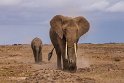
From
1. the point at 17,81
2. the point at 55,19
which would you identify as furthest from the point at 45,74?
the point at 55,19

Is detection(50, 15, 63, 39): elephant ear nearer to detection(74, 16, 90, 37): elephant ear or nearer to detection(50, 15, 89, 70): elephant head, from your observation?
detection(50, 15, 89, 70): elephant head

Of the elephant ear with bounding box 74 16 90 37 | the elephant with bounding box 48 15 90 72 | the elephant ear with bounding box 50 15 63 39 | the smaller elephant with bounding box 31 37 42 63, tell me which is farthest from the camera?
the smaller elephant with bounding box 31 37 42 63

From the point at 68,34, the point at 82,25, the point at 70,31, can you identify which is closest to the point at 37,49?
the point at 82,25

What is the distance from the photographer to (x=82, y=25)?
73.8ft

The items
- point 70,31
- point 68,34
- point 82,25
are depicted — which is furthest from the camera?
point 82,25

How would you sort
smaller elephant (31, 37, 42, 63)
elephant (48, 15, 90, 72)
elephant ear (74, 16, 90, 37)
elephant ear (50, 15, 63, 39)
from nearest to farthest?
elephant (48, 15, 90, 72) → elephant ear (50, 15, 63, 39) → elephant ear (74, 16, 90, 37) → smaller elephant (31, 37, 42, 63)

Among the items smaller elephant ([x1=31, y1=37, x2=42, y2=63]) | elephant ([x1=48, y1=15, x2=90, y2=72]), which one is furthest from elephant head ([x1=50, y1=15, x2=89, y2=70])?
smaller elephant ([x1=31, y1=37, x2=42, y2=63])

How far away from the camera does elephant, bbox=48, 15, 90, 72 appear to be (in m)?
20.2

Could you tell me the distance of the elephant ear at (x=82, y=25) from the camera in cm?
2216

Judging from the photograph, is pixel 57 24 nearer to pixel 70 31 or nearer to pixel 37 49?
pixel 70 31

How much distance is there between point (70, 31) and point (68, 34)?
21 centimetres

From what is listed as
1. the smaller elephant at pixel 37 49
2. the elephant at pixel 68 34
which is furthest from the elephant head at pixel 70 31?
the smaller elephant at pixel 37 49

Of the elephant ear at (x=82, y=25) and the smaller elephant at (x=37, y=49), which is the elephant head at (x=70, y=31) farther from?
the smaller elephant at (x=37, y=49)

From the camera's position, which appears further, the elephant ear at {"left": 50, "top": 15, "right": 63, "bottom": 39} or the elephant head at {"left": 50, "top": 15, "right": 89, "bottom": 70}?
the elephant ear at {"left": 50, "top": 15, "right": 63, "bottom": 39}
